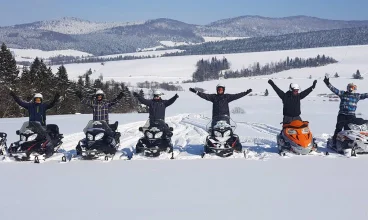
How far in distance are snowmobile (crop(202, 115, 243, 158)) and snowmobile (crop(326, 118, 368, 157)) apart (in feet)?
9.17

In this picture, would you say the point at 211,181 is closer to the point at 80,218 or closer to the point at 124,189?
the point at 124,189

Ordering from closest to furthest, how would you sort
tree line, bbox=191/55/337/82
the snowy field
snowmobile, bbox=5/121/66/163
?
1. the snowy field
2. snowmobile, bbox=5/121/66/163
3. tree line, bbox=191/55/337/82

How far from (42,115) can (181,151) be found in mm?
4151

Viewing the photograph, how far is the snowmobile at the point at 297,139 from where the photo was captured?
1130 cm

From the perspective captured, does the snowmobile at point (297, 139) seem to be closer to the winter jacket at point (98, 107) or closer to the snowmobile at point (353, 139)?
the snowmobile at point (353, 139)

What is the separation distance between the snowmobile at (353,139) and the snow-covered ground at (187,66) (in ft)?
334

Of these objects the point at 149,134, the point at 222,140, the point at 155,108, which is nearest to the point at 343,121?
the point at 222,140

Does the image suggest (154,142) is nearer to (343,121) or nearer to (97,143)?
(97,143)

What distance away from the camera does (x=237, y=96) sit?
41.4 ft

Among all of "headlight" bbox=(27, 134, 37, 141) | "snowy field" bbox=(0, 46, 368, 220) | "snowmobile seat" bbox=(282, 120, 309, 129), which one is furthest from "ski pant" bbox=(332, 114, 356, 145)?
"headlight" bbox=(27, 134, 37, 141)

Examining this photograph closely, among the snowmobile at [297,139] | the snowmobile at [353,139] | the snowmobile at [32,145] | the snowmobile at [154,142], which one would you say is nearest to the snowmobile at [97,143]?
the snowmobile at [32,145]

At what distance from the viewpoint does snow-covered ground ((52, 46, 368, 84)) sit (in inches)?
4833

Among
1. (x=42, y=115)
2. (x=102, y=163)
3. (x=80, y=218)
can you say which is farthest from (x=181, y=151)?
(x=80, y=218)

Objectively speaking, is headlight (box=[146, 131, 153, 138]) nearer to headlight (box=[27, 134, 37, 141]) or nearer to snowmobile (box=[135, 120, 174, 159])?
snowmobile (box=[135, 120, 174, 159])
